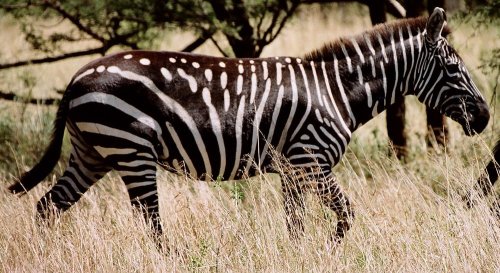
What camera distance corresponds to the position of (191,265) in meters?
5.06

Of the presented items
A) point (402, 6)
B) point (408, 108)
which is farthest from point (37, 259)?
point (408, 108)

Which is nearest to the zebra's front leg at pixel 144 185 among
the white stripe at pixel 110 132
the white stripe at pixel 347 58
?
the white stripe at pixel 110 132

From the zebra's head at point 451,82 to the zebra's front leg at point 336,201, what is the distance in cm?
117

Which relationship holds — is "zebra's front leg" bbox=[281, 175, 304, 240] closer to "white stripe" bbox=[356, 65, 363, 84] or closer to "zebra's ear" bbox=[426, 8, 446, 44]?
"white stripe" bbox=[356, 65, 363, 84]

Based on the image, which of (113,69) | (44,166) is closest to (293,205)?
(113,69)

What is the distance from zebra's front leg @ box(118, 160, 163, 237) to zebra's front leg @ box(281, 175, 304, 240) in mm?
923

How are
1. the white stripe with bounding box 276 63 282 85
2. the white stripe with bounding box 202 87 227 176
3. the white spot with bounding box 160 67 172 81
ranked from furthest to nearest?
the white stripe with bounding box 276 63 282 85
the white stripe with bounding box 202 87 227 176
the white spot with bounding box 160 67 172 81

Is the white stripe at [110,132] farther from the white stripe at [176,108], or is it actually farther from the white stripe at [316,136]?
the white stripe at [316,136]

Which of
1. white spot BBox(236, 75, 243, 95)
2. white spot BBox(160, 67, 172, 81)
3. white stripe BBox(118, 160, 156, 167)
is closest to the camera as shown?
white stripe BBox(118, 160, 156, 167)

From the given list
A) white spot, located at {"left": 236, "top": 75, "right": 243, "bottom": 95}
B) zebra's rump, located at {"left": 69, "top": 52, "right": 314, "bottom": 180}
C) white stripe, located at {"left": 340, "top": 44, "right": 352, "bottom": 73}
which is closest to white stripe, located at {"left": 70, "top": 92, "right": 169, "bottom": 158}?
zebra's rump, located at {"left": 69, "top": 52, "right": 314, "bottom": 180}

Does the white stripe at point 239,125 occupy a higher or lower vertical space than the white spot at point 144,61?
lower

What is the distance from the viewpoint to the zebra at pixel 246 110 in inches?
220

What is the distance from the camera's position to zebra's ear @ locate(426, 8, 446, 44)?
6.14 m

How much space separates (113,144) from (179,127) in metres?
0.49
